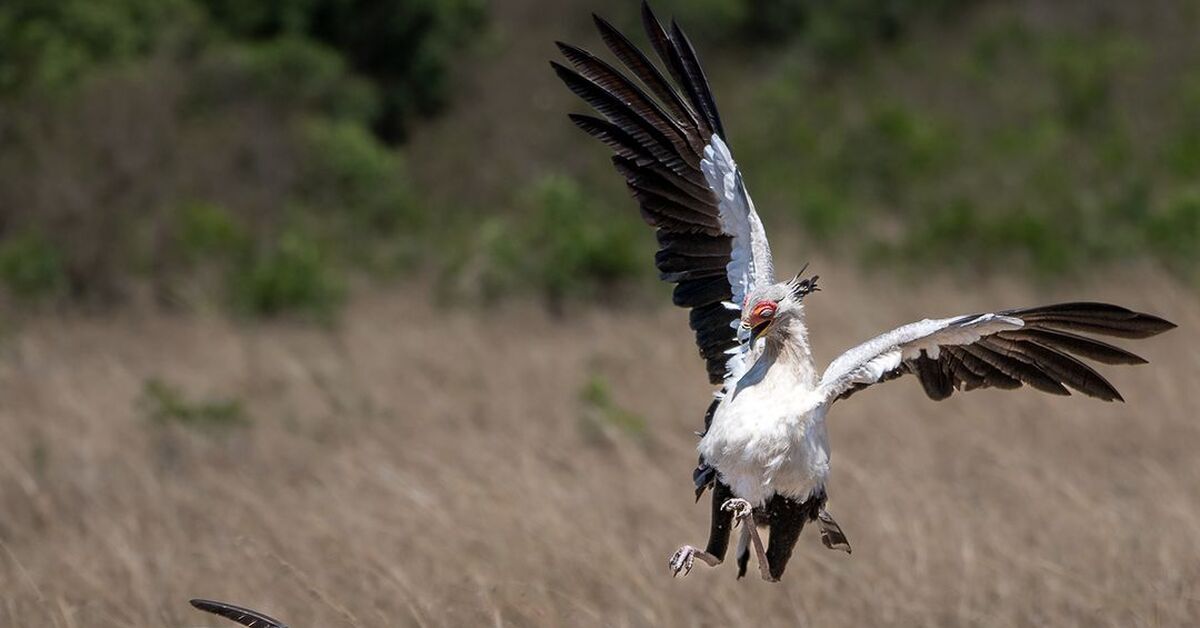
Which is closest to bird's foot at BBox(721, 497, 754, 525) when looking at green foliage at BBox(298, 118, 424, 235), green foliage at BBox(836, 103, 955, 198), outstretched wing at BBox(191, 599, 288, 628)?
outstretched wing at BBox(191, 599, 288, 628)

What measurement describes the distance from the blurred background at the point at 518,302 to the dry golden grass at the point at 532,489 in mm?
26

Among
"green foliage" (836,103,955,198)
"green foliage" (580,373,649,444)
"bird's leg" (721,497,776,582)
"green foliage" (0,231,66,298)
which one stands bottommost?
"green foliage" (0,231,66,298)

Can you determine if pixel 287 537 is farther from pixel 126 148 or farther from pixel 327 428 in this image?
pixel 126 148

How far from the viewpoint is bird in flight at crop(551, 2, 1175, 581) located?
3732 mm

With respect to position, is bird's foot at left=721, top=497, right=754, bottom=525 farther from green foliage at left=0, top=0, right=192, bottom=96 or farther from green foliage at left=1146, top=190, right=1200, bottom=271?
green foliage at left=0, top=0, right=192, bottom=96

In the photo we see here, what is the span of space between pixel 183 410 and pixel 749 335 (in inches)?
165

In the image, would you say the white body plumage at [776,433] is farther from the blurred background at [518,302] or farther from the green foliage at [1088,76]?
the green foliage at [1088,76]

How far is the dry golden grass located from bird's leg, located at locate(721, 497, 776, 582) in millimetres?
518

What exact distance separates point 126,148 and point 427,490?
713cm

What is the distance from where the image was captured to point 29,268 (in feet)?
36.9

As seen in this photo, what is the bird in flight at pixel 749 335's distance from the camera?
147 inches

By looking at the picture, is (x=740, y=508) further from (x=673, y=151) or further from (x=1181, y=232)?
(x=1181, y=232)

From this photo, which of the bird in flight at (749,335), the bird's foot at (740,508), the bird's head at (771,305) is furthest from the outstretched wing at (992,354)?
the bird's foot at (740,508)

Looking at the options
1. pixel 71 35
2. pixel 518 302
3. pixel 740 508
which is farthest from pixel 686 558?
pixel 71 35
